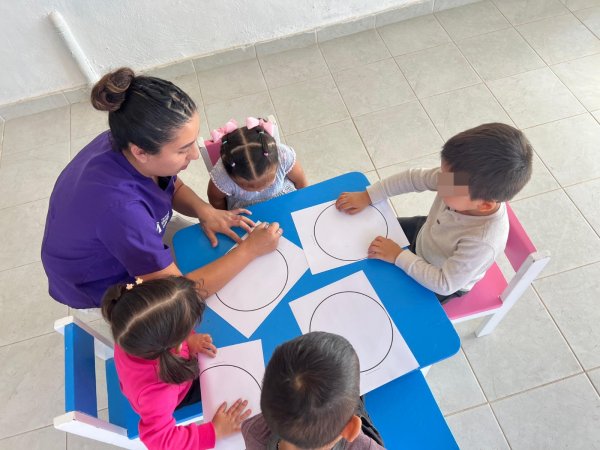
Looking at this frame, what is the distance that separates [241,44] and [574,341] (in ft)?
7.65

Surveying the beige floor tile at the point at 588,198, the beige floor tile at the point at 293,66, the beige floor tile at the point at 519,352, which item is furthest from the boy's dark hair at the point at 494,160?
the beige floor tile at the point at 293,66

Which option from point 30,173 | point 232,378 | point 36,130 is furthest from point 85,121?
point 232,378

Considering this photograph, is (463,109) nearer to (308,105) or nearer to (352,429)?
(308,105)

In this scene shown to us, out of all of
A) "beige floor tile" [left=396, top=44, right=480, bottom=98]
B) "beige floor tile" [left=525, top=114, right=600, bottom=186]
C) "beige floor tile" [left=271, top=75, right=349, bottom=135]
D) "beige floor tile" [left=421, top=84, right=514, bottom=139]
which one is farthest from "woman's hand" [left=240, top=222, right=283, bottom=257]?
"beige floor tile" [left=396, top=44, right=480, bottom=98]

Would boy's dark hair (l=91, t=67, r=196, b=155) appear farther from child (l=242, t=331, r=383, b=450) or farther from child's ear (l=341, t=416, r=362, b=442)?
child's ear (l=341, t=416, r=362, b=442)

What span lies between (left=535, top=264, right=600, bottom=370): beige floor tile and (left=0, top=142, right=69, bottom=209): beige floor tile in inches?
96.1

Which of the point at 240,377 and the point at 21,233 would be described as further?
the point at 21,233

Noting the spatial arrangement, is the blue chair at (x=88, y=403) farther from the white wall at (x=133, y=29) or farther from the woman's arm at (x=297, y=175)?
the white wall at (x=133, y=29)

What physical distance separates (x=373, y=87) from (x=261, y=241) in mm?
1716

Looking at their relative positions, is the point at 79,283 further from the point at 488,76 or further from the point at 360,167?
the point at 488,76

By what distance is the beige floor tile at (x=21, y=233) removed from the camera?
80.1 inches

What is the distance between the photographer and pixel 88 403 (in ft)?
3.16

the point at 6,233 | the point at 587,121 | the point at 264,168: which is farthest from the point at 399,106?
the point at 6,233

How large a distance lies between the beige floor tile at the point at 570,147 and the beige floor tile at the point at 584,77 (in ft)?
0.43
